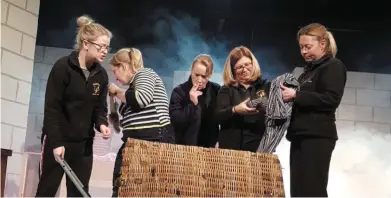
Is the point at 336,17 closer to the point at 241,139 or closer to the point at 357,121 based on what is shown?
the point at 357,121

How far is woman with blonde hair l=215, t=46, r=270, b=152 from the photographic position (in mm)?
2344

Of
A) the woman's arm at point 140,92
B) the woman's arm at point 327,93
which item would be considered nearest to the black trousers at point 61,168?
the woman's arm at point 140,92

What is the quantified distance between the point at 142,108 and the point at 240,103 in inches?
16.8

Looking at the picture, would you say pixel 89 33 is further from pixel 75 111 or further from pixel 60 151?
pixel 60 151

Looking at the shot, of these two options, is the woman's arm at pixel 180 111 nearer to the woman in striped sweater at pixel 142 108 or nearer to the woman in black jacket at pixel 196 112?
the woman in black jacket at pixel 196 112

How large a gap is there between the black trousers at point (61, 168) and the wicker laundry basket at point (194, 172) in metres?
0.25

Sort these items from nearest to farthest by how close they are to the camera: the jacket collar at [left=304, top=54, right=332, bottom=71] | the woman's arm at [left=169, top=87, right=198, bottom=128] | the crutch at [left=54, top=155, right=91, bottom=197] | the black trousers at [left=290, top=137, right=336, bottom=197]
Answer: the crutch at [left=54, top=155, right=91, bottom=197], the black trousers at [left=290, top=137, right=336, bottom=197], the jacket collar at [left=304, top=54, right=332, bottom=71], the woman's arm at [left=169, top=87, right=198, bottom=128]

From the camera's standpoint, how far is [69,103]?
2121mm

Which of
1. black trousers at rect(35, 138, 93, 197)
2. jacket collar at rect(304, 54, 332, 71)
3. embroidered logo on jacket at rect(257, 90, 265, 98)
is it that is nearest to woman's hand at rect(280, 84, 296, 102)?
jacket collar at rect(304, 54, 332, 71)

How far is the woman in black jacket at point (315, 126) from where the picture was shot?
2.00 metres

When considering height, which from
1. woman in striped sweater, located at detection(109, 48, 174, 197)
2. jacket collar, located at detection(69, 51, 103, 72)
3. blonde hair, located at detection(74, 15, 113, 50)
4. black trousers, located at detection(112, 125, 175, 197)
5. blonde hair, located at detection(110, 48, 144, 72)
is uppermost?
blonde hair, located at detection(74, 15, 113, 50)

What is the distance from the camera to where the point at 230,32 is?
12.0 ft

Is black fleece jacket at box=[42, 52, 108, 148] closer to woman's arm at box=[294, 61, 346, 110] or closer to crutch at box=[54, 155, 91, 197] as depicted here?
crutch at box=[54, 155, 91, 197]

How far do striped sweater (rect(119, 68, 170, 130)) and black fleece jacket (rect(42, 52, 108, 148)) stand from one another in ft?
0.50
